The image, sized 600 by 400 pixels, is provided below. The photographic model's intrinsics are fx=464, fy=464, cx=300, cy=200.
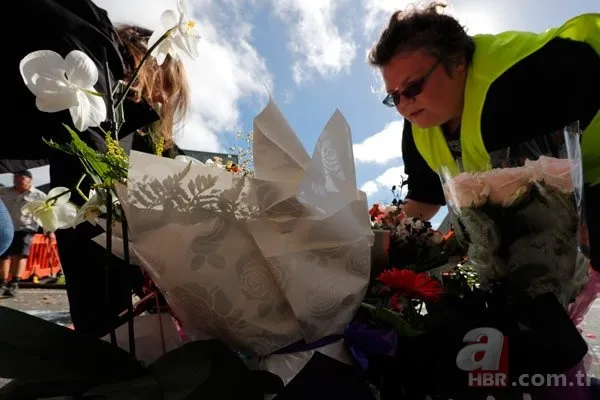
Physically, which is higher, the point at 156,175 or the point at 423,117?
the point at 423,117

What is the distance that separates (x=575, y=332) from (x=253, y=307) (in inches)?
12.7

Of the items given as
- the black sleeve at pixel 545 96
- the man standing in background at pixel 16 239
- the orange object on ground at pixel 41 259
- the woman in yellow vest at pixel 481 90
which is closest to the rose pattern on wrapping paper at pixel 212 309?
the woman in yellow vest at pixel 481 90

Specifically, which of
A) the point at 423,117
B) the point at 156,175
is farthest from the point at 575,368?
the point at 423,117

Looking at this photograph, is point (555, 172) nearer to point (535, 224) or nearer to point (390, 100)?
point (535, 224)

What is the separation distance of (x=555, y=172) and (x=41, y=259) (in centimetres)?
730

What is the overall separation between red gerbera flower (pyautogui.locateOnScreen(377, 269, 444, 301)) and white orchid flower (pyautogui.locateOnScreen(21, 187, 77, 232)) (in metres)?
0.36

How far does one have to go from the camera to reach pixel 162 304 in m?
0.61

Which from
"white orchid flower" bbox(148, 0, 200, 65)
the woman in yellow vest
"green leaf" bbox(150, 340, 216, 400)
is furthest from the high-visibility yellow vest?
"green leaf" bbox(150, 340, 216, 400)

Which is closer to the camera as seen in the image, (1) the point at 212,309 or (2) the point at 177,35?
(1) the point at 212,309

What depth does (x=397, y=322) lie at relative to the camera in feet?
1.54

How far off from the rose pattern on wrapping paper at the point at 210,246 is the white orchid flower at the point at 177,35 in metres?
0.29

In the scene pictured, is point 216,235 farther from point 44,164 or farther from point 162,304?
point 44,164

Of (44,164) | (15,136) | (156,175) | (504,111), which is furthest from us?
(44,164)

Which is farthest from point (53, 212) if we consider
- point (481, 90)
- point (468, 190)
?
point (481, 90)
